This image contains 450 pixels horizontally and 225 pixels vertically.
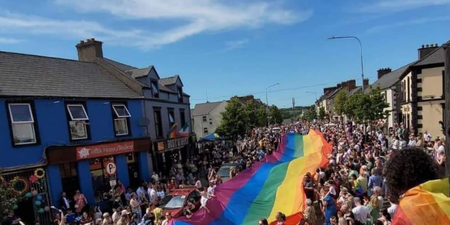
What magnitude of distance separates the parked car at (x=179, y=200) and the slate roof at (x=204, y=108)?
48350mm

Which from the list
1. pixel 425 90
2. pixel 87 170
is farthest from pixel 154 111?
pixel 425 90

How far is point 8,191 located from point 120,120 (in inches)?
359

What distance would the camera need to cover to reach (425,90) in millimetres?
25000

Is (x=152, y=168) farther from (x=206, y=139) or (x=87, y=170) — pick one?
(x=206, y=139)

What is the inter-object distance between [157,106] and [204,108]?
134 feet

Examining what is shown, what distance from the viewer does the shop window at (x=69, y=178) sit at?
1579 cm

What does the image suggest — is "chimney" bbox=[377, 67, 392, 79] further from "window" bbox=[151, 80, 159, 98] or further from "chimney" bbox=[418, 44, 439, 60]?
"window" bbox=[151, 80, 159, 98]

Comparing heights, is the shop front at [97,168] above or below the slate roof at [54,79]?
below

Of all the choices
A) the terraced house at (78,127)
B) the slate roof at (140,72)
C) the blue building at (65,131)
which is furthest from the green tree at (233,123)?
the blue building at (65,131)

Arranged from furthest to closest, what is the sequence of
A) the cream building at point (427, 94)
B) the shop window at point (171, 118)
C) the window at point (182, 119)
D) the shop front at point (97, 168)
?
1. the window at point (182, 119)
2. the shop window at point (171, 118)
3. the cream building at point (427, 94)
4. the shop front at point (97, 168)

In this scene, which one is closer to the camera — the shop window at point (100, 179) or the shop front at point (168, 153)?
the shop window at point (100, 179)

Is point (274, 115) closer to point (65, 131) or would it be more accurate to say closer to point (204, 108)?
point (204, 108)

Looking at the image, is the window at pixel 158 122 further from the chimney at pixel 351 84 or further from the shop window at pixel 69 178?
the chimney at pixel 351 84

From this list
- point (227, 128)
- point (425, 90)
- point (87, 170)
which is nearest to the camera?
point (87, 170)
